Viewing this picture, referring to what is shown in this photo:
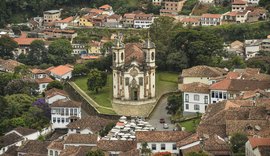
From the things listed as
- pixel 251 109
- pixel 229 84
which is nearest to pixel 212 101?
pixel 229 84

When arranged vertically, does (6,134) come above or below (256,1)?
below

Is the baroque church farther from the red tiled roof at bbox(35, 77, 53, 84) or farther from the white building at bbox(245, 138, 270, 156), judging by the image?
the white building at bbox(245, 138, 270, 156)

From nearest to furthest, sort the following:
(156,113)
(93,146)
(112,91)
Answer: (93,146) < (156,113) < (112,91)

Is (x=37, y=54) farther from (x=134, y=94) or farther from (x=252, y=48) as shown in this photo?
(x=252, y=48)

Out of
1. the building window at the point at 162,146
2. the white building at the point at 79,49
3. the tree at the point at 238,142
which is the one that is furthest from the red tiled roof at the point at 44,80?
the tree at the point at 238,142

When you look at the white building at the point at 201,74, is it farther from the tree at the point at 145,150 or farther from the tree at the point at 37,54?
the tree at the point at 37,54

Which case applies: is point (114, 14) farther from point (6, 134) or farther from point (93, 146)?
point (93, 146)
